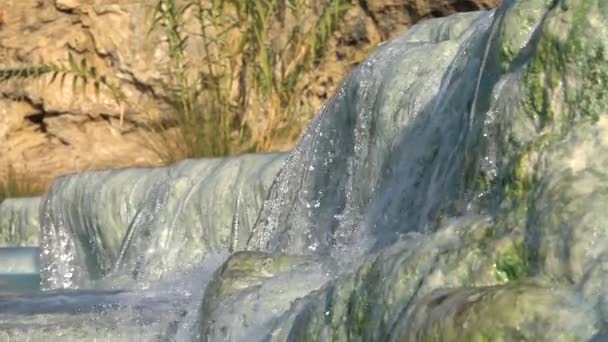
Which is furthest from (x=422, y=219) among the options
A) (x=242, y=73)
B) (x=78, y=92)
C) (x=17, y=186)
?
(x=78, y=92)

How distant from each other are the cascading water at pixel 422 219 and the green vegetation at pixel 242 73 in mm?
3321

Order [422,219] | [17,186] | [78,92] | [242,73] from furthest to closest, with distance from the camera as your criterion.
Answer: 1. [78,92]
2. [17,186]
3. [242,73]
4. [422,219]

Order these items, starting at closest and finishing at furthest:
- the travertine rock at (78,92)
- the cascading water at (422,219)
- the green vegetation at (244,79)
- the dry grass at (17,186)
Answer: the cascading water at (422,219) → the green vegetation at (244,79) → the dry grass at (17,186) → the travertine rock at (78,92)

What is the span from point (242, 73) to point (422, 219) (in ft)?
23.4

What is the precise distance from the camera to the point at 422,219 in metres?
4.41

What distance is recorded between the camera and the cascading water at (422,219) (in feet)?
9.20

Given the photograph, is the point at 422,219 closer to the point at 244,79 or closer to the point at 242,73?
the point at 244,79

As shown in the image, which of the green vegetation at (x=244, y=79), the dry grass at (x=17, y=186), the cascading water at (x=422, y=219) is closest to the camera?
the cascading water at (x=422, y=219)

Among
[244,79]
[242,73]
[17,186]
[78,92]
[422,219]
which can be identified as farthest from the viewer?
[78,92]

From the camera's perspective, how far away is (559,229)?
292cm

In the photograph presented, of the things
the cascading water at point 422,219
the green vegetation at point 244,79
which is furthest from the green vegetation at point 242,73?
the cascading water at point 422,219

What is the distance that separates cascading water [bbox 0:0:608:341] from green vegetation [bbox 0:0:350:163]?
131 inches

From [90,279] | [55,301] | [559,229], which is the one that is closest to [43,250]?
[90,279]

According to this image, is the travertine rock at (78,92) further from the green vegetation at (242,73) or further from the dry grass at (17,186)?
the green vegetation at (242,73)
